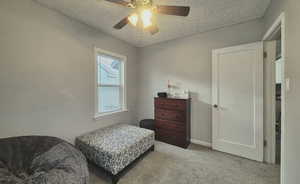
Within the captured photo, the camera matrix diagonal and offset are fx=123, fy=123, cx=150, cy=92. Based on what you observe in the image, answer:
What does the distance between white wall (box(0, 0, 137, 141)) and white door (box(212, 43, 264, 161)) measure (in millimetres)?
2549

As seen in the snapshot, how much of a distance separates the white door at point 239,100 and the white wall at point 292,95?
0.90 metres

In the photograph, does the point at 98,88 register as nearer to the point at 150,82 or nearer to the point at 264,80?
the point at 150,82

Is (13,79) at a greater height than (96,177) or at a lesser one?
greater

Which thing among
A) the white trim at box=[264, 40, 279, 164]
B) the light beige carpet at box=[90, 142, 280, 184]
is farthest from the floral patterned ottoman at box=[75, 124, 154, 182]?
the white trim at box=[264, 40, 279, 164]

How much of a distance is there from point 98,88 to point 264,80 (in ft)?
10.4

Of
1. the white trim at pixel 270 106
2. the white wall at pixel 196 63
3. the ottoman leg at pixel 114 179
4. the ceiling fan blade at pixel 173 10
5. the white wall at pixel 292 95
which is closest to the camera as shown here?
the white wall at pixel 292 95

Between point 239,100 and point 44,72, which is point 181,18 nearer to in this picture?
point 239,100

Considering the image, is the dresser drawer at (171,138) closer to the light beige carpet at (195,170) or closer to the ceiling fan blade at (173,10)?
the light beige carpet at (195,170)

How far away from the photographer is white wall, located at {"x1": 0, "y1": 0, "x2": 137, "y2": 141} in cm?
158

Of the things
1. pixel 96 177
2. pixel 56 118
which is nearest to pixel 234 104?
pixel 96 177

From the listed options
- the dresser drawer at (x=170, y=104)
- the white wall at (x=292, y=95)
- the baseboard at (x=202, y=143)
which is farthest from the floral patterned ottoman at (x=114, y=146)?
the white wall at (x=292, y=95)

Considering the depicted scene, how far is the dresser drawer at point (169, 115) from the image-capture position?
266cm

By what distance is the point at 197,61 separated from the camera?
2.83 m

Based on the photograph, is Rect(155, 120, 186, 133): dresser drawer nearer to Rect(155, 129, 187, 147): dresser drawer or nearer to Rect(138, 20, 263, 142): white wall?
Rect(155, 129, 187, 147): dresser drawer
